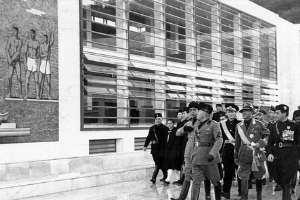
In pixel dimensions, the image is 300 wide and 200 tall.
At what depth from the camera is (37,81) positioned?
13.4 meters

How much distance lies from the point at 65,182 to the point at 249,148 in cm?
427

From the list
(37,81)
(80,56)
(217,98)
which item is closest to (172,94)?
(217,98)

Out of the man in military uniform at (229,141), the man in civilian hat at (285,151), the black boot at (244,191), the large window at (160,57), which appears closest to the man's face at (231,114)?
the man in military uniform at (229,141)

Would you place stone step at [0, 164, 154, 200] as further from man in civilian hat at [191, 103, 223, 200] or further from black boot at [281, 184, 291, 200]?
black boot at [281, 184, 291, 200]

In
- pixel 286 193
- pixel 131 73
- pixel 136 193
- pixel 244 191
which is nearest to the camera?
pixel 286 193

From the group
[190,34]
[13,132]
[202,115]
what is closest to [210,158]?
[202,115]

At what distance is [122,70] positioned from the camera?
17000 mm

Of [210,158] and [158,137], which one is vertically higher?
[158,137]

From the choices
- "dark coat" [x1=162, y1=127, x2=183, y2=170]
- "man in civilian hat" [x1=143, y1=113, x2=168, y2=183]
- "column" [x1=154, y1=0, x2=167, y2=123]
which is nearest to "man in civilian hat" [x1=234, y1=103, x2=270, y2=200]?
"dark coat" [x1=162, y1=127, x2=183, y2=170]

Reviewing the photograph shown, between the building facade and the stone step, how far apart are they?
0.22 ft

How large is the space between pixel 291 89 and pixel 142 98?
14901 mm

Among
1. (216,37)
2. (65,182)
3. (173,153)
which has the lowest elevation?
(65,182)

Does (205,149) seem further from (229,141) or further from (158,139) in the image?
(158,139)

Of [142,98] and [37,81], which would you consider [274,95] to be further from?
[37,81]
